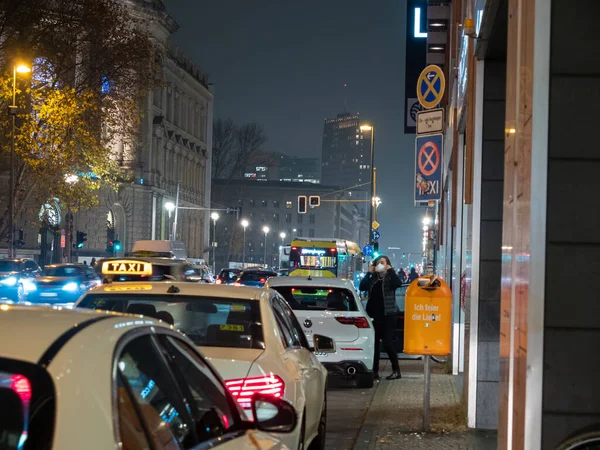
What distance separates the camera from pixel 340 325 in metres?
16.6

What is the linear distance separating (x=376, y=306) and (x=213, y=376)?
45.9ft

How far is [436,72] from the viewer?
66.6 ft

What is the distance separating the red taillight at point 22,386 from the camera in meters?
2.96

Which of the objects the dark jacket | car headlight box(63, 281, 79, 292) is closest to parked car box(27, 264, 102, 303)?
car headlight box(63, 281, 79, 292)

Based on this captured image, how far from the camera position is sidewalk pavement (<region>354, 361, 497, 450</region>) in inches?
430

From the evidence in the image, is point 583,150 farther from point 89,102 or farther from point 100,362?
point 89,102

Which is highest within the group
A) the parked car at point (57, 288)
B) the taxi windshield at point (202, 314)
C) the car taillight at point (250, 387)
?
the taxi windshield at point (202, 314)

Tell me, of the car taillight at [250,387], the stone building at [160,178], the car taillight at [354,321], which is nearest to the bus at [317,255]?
the stone building at [160,178]

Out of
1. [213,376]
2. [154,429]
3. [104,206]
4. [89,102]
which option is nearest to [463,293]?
[213,376]

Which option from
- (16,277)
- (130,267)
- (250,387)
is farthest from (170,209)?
(250,387)

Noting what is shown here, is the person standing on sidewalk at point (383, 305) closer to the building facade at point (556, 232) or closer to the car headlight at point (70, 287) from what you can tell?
the building facade at point (556, 232)

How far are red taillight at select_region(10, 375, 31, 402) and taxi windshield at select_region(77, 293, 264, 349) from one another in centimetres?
485

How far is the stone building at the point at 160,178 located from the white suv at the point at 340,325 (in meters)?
49.4

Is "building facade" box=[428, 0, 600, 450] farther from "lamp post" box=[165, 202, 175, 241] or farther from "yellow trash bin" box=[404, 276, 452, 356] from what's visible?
"lamp post" box=[165, 202, 175, 241]
